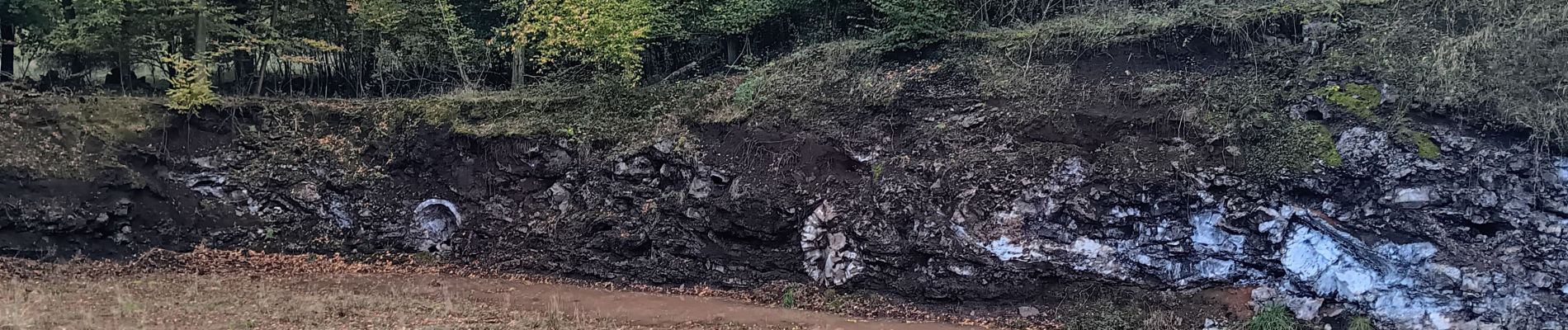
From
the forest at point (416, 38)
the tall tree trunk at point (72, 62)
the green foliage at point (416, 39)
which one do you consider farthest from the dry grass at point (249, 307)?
the green foliage at point (416, 39)

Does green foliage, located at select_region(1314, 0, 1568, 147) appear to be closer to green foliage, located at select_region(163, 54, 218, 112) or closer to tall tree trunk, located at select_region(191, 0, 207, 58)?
green foliage, located at select_region(163, 54, 218, 112)

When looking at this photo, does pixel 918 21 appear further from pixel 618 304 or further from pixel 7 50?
pixel 7 50

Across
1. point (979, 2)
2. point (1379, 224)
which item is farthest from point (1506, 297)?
point (979, 2)

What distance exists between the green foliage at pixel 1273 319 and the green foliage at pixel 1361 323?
567 mm

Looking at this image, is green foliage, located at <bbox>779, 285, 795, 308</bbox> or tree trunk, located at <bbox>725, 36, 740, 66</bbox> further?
tree trunk, located at <bbox>725, 36, 740, 66</bbox>

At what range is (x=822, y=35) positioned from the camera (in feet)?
56.4

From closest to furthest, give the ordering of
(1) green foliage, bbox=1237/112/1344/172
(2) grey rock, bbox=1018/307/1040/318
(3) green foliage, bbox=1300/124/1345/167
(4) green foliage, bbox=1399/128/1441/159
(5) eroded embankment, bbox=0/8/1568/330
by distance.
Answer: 1. (5) eroded embankment, bbox=0/8/1568/330
2. (4) green foliage, bbox=1399/128/1441/159
3. (3) green foliage, bbox=1300/124/1345/167
4. (1) green foliage, bbox=1237/112/1344/172
5. (2) grey rock, bbox=1018/307/1040/318

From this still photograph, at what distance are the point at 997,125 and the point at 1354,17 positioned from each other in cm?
491

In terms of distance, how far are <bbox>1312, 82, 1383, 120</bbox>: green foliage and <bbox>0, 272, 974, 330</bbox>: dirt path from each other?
5.75 meters

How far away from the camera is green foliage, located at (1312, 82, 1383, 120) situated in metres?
10.2

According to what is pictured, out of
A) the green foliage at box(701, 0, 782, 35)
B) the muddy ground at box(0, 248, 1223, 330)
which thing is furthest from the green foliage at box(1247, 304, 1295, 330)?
the green foliage at box(701, 0, 782, 35)

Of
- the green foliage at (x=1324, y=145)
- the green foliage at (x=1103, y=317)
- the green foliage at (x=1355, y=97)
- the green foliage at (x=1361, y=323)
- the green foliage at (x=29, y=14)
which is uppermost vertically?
the green foliage at (x=1355, y=97)

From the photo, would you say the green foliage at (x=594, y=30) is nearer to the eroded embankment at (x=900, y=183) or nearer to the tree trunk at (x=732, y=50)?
the eroded embankment at (x=900, y=183)

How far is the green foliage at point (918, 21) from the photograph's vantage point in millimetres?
14695
